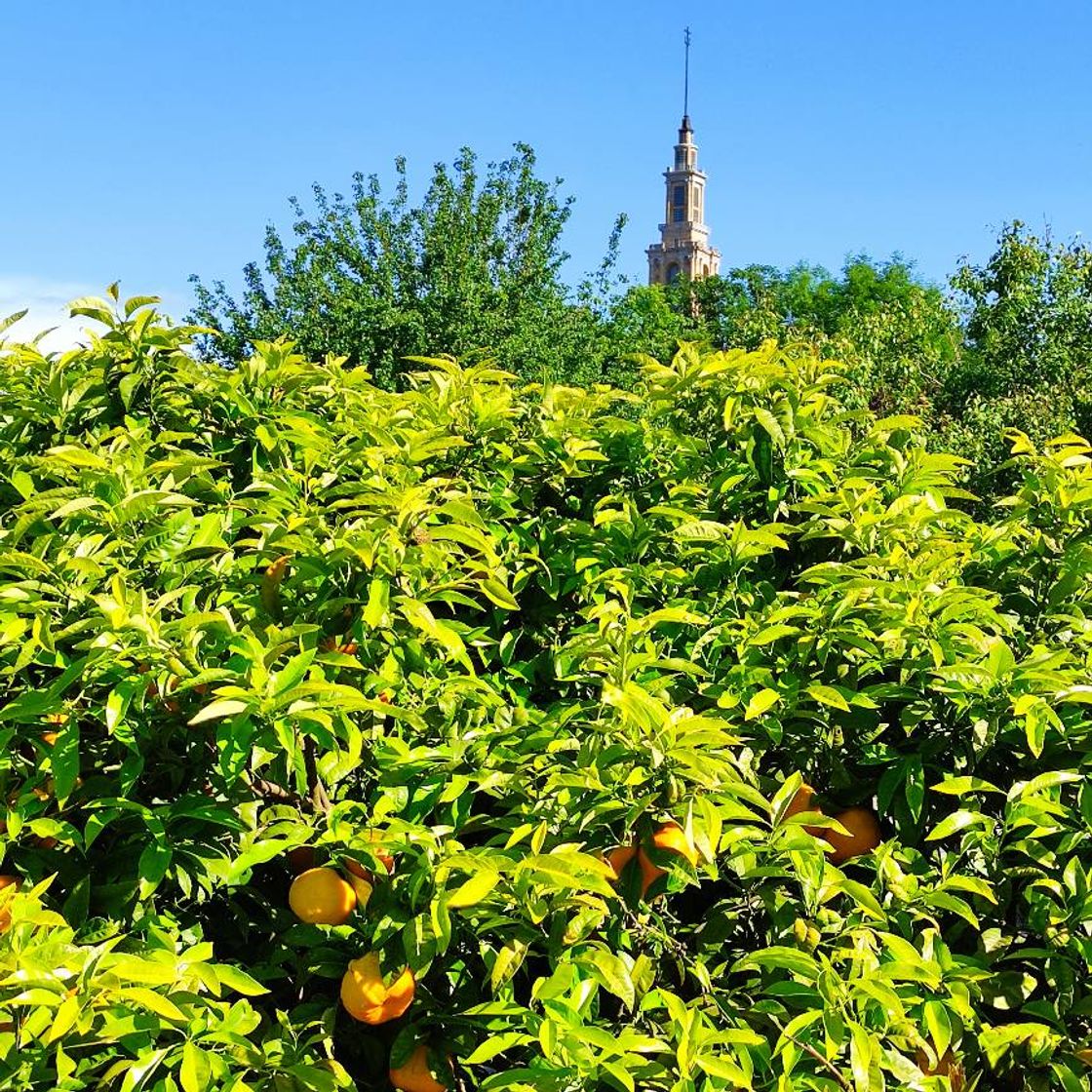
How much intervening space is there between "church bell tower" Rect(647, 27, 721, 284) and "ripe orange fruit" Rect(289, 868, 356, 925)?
95246 millimetres

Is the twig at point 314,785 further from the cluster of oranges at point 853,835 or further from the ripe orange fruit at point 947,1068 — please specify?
the ripe orange fruit at point 947,1068

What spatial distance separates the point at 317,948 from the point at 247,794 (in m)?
0.26

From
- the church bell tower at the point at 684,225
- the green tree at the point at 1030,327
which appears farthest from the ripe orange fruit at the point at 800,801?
the church bell tower at the point at 684,225

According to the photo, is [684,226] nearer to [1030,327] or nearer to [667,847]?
[1030,327]

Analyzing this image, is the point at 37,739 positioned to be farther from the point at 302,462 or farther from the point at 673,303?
the point at 673,303

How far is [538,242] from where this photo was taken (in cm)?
1727

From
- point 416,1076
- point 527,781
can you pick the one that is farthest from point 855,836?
point 416,1076

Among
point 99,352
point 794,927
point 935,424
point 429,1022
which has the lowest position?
point 429,1022

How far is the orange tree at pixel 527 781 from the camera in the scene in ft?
5.69

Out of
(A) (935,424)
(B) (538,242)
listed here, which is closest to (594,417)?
(A) (935,424)

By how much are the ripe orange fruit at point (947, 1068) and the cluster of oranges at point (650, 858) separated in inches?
19.4

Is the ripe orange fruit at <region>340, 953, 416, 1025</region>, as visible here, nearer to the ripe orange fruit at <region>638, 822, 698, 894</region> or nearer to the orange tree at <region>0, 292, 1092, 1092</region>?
the orange tree at <region>0, 292, 1092, 1092</region>

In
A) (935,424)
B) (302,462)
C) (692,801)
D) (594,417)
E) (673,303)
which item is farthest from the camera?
(673,303)

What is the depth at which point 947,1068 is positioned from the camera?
1960mm
